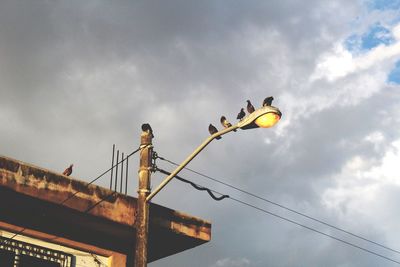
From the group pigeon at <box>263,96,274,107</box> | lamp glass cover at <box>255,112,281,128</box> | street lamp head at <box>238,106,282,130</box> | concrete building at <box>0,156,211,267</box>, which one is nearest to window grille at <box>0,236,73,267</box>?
concrete building at <box>0,156,211,267</box>

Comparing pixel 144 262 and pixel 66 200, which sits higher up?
pixel 66 200

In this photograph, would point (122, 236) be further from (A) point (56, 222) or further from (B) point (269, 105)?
(B) point (269, 105)

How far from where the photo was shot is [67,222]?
12.1 meters

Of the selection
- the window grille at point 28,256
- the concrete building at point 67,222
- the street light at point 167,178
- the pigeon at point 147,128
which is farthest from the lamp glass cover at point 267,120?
the window grille at point 28,256

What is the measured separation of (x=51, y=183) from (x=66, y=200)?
19.2 inches

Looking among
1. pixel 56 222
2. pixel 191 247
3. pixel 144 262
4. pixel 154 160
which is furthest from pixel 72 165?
pixel 144 262

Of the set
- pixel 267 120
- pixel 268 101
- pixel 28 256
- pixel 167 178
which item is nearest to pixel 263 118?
pixel 267 120

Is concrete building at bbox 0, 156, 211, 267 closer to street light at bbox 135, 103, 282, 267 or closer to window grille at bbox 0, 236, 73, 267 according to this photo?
window grille at bbox 0, 236, 73, 267

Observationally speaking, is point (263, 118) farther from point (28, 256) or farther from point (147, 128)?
point (28, 256)

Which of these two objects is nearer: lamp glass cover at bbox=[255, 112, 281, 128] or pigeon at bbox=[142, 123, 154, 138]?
lamp glass cover at bbox=[255, 112, 281, 128]

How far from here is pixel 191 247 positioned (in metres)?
14.0

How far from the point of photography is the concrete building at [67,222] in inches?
448

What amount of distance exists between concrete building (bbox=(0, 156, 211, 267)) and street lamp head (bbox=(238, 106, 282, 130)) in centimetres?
446

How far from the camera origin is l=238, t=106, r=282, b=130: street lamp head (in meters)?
8.95
